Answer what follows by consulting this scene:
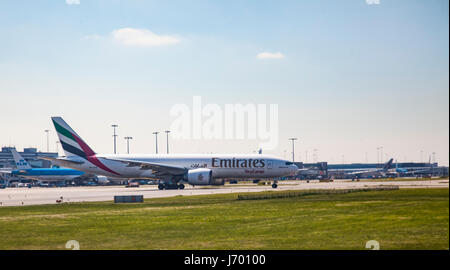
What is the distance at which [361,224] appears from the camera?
24.8 metres

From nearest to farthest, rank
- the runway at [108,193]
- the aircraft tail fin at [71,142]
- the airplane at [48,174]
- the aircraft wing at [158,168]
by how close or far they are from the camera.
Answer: the runway at [108,193] → the aircraft wing at [158,168] → the aircraft tail fin at [71,142] → the airplane at [48,174]

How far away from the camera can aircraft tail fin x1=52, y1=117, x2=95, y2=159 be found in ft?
259

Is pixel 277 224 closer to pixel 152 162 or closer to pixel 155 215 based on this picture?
pixel 155 215

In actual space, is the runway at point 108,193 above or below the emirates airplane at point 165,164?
below

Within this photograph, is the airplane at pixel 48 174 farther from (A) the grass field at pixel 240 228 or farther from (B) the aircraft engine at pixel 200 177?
(A) the grass field at pixel 240 228

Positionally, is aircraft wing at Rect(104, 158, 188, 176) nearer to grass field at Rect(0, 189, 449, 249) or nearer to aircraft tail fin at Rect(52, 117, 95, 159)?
aircraft tail fin at Rect(52, 117, 95, 159)

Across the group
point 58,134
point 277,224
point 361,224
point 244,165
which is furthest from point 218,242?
point 58,134

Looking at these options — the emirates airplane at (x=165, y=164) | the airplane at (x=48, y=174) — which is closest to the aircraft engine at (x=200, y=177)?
the emirates airplane at (x=165, y=164)

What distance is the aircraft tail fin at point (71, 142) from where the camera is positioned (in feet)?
259

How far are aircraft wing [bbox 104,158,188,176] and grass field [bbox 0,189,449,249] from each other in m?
41.2

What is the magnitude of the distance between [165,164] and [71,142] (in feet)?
49.5

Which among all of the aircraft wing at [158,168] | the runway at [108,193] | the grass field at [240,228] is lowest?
the runway at [108,193]

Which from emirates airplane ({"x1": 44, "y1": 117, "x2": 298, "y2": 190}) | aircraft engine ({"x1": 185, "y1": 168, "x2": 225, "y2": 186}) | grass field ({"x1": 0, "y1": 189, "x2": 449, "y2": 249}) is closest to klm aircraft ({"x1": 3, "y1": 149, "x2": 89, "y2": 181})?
emirates airplane ({"x1": 44, "y1": 117, "x2": 298, "y2": 190})
